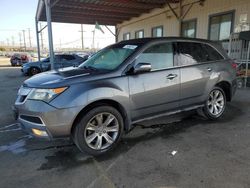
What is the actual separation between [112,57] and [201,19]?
27.6 ft

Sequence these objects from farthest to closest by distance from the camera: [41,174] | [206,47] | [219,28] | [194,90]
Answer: [219,28]
[206,47]
[194,90]
[41,174]

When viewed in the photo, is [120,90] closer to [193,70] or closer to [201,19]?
[193,70]

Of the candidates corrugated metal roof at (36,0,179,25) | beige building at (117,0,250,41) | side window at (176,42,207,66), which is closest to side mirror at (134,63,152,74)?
side window at (176,42,207,66)

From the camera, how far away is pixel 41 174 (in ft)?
9.41

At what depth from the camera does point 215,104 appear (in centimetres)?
482

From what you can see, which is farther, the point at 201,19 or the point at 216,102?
the point at 201,19

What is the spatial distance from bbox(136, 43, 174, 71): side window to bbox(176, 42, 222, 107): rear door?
0.20 metres

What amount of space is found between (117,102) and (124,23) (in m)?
17.1

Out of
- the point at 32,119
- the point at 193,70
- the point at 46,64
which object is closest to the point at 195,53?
the point at 193,70

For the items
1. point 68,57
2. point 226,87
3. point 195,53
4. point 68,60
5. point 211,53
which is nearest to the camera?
point 195,53

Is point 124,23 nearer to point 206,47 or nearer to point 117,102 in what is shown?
point 206,47

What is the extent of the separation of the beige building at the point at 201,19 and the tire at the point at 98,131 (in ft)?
25.6

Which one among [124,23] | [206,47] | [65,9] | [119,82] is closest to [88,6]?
[65,9]

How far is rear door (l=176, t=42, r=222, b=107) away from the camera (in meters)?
4.14
